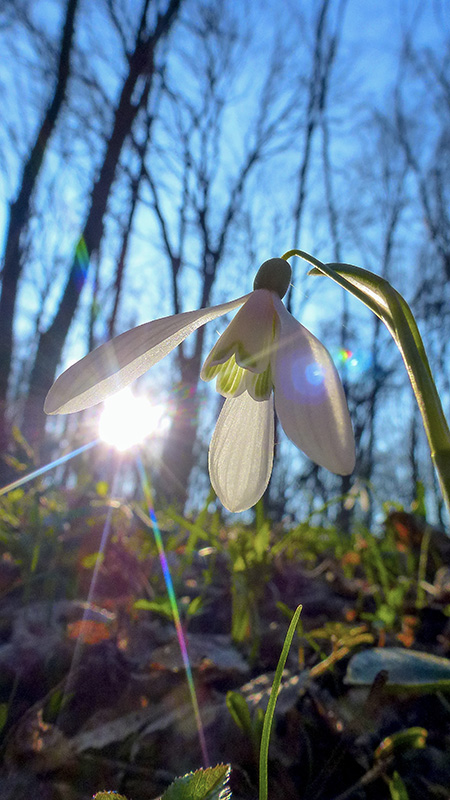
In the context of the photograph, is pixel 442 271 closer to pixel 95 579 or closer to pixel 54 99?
pixel 54 99

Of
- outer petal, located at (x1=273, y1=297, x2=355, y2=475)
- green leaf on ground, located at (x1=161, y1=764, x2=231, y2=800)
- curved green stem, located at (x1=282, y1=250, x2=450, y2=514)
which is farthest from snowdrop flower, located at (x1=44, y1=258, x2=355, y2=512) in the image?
green leaf on ground, located at (x1=161, y1=764, x2=231, y2=800)

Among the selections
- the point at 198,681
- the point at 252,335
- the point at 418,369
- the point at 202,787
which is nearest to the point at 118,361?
the point at 252,335

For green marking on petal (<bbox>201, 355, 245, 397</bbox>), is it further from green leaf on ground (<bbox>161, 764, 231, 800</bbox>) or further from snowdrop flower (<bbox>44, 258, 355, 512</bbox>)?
green leaf on ground (<bbox>161, 764, 231, 800</bbox>)

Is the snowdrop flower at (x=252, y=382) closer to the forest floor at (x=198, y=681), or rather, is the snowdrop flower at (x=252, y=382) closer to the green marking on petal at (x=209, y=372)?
Answer: the green marking on petal at (x=209, y=372)

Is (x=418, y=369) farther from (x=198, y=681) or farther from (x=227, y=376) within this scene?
(x=198, y=681)

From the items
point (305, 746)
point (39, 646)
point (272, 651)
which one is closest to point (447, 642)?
point (272, 651)

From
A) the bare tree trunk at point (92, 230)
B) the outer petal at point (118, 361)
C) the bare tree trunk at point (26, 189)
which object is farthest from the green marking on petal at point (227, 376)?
the bare tree trunk at point (26, 189)
